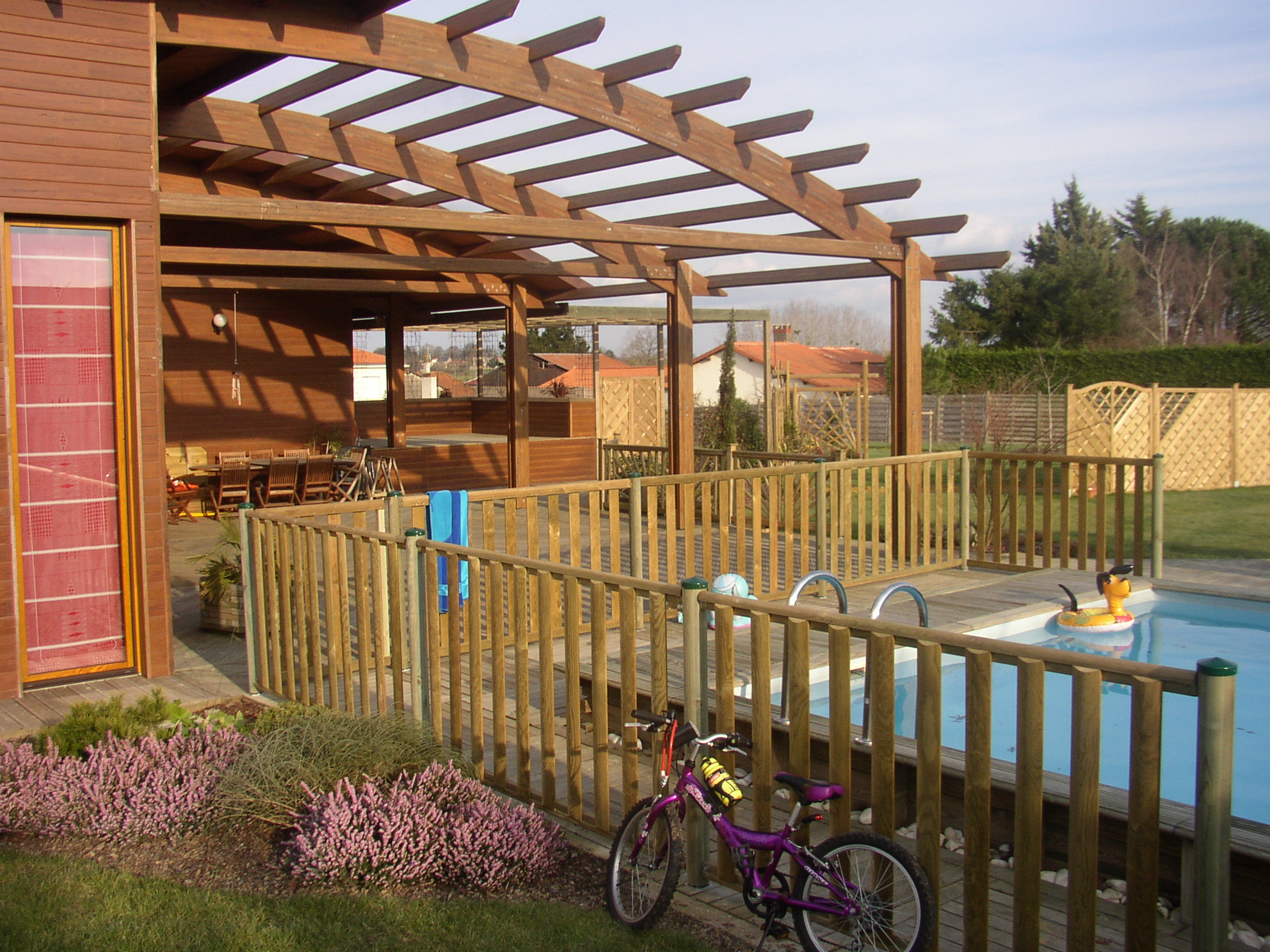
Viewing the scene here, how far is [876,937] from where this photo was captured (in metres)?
2.96

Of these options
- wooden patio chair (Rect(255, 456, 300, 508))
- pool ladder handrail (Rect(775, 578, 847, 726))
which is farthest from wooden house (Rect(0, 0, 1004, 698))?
pool ladder handrail (Rect(775, 578, 847, 726))

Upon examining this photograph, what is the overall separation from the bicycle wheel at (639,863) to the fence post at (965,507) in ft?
21.8

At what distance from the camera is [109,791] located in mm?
4160

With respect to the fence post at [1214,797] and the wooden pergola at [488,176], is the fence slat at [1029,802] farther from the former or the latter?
the wooden pergola at [488,176]

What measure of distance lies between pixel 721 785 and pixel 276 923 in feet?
4.63

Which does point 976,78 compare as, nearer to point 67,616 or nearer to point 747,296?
point 747,296

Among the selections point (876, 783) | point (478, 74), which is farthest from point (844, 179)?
point (876, 783)

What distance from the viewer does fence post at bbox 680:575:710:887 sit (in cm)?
357

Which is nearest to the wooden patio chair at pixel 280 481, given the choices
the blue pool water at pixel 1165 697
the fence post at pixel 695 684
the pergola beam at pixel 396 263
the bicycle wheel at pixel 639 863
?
the pergola beam at pixel 396 263

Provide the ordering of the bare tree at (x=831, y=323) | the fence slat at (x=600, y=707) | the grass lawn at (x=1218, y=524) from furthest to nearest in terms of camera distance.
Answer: the bare tree at (x=831, y=323), the grass lawn at (x=1218, y=524), the fence slat at (x=600, y=707)

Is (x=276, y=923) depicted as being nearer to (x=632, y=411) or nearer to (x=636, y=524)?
(x=636, y=524)

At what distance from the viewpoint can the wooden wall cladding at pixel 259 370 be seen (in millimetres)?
15359

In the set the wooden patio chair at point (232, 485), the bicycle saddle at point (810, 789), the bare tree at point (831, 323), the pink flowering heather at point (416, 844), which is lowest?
the pink flowering heather at point (416, 844)

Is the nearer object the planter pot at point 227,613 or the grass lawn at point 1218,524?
the planter pot at point 227,613
